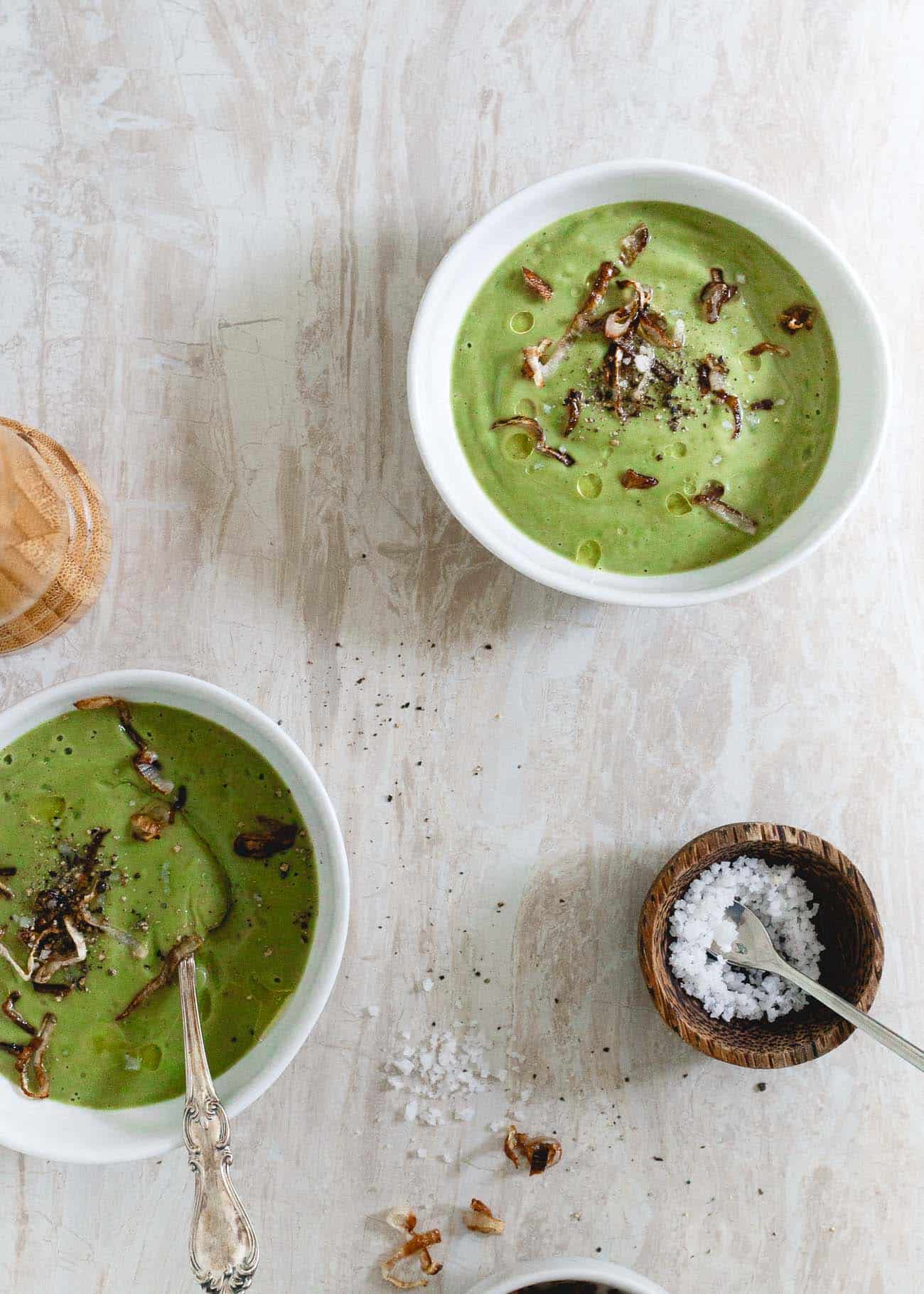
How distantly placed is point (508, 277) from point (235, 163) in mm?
568

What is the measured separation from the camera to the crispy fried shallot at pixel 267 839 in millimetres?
1691

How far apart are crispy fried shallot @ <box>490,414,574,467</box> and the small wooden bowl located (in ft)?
2.24

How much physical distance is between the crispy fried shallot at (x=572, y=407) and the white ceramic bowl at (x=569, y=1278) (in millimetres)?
1424

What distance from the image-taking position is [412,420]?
1.65 meters

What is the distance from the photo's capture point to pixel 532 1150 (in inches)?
72.7

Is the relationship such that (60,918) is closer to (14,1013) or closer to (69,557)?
(14,1013)

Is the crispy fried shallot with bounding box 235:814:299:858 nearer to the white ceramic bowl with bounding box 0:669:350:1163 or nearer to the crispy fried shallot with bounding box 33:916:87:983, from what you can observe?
the white ceramic bowl with bounding box 0:669:350:1163

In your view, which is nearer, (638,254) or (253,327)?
(638,254)

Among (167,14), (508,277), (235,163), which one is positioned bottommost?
(508,277)

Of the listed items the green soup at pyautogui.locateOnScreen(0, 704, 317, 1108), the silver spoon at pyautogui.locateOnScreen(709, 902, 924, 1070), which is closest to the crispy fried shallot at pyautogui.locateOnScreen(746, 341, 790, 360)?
the silver spoon at pyautogui.locateOnScreen(709, 902, 924, 1070)

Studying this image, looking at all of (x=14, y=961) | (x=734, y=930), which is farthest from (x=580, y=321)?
(x=14, y=961)

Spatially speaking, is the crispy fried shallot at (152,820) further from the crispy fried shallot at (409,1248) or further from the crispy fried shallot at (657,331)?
the crispy fried shallot at (657,331)

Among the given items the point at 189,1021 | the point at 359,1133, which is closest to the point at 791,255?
the point at 189,1021

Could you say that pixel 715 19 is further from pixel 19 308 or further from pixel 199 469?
pixel 19 308
